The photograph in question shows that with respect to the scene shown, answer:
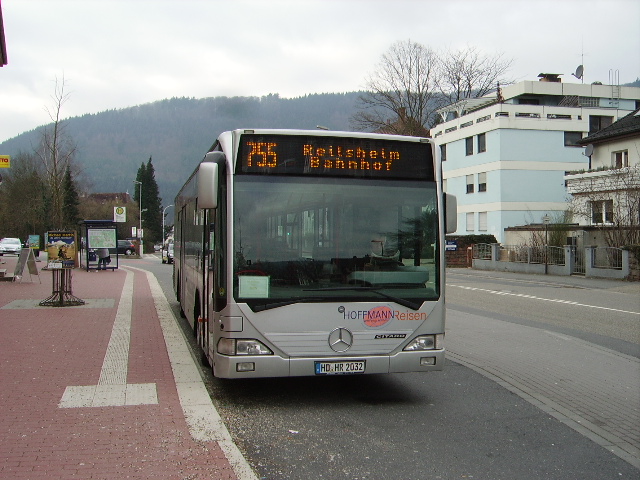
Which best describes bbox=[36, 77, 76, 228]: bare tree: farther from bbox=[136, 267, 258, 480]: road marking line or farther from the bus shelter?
bbox=[136, 267, 258, 480]: road marking line

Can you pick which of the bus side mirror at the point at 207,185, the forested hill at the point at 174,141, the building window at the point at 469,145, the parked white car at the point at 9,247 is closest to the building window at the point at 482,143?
the building window at the point at 469,145

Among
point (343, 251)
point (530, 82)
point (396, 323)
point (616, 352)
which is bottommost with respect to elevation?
point (616, 352)

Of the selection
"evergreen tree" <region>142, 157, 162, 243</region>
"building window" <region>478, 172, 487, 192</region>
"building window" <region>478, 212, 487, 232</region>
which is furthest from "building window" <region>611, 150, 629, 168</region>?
"evergreen tree" <region>142, 157, 162, 243</region>

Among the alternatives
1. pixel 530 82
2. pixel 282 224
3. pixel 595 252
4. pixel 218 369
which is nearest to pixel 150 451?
pixel 218 369

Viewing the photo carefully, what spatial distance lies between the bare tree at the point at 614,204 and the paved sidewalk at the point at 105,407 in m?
23.8

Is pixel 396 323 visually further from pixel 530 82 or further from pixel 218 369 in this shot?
pixel 530 82

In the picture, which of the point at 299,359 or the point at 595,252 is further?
the point at 595,252

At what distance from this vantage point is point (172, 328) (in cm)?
1227

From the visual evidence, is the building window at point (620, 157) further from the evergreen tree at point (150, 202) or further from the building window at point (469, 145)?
the evergreen tree at point (150, 202)

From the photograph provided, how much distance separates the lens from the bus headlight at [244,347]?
645cm

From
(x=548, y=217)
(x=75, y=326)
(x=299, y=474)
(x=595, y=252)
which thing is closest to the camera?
(x=299, y=474)

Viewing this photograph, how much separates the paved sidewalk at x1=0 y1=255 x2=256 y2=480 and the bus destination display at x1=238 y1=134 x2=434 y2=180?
247 cm

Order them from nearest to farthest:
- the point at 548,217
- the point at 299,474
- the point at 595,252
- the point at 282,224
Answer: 1. the point at 299,474
2. the point at 282,224
3. the point at 595,252
4. the point at 548,217

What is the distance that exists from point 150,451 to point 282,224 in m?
2.43
